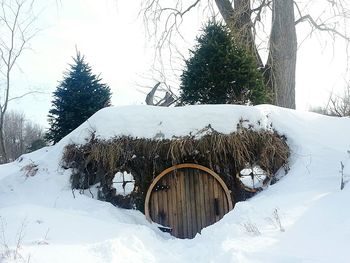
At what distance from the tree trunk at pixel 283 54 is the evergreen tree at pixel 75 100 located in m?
4.88

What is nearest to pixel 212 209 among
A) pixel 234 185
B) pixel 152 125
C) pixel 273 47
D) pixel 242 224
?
pixel 234 185

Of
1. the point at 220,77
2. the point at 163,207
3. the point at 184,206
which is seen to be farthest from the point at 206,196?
the point at 220,77

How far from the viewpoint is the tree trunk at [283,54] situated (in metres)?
11.1

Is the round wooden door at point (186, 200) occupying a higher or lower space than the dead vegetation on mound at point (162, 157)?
lower

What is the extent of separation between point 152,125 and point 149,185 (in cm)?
107

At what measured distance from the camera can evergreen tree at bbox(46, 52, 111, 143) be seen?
10.7 m

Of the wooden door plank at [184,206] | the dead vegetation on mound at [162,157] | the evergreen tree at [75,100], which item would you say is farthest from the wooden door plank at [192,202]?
the evergreen tree at [75,100]

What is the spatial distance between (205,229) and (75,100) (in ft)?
23.0

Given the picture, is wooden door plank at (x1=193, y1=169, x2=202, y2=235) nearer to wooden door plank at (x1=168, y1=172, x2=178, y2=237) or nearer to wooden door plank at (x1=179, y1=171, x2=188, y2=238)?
wooden door plank at (x1=179, y1=171, x2=188, y2=238)

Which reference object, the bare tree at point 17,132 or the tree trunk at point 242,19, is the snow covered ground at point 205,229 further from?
the bare tree at point 17,132

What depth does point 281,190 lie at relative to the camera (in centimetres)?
585

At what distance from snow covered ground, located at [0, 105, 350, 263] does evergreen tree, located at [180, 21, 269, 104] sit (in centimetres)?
80

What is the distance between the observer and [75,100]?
1087 centimetres

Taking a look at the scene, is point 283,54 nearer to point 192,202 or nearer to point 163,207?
point 192,202
